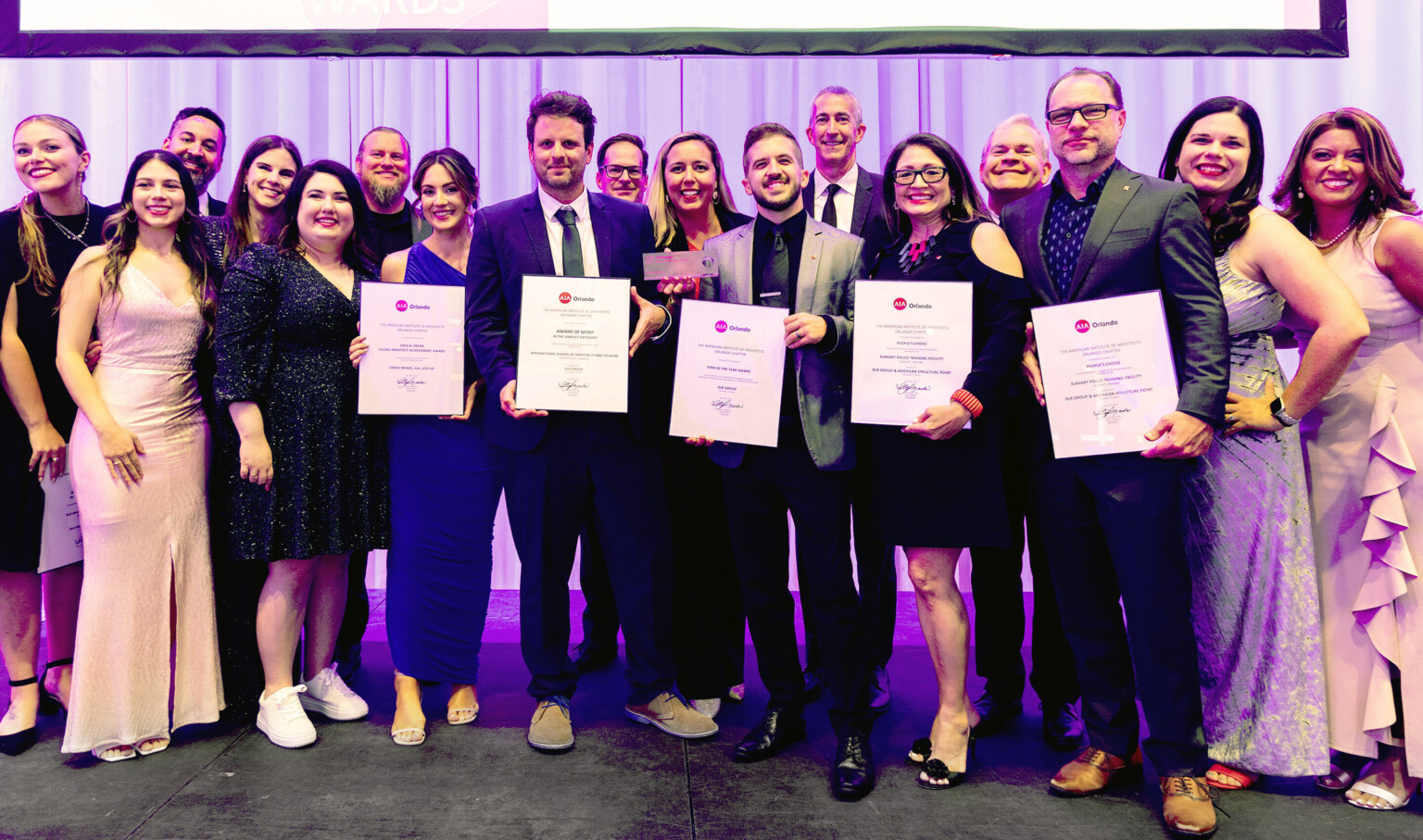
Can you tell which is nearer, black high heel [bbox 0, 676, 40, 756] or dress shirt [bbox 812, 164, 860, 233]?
black high heel [bbox 0, 676, 40, 756]

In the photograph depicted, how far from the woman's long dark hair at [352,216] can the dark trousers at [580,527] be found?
0.78m

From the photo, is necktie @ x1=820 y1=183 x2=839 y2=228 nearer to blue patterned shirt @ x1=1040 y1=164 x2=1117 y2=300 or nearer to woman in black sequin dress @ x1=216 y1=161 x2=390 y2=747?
blue patterned shirt @ x1=1040 y1=164 x2=1117 y2=300

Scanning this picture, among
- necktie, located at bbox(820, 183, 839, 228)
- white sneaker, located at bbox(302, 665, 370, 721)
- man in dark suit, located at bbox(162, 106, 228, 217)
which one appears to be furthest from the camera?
man in dark suit, located at bbox(162, 106, 228, 217)

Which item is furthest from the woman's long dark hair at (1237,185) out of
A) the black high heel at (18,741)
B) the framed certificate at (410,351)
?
the black high heel at (18,741)

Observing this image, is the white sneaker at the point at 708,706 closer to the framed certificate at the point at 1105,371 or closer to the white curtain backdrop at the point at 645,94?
the framed certificate at the point at 1105,371

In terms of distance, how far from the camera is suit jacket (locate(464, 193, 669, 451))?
7.06 ft

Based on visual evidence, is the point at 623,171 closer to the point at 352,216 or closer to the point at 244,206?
the point at 352,216

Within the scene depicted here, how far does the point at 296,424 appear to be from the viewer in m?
2.22

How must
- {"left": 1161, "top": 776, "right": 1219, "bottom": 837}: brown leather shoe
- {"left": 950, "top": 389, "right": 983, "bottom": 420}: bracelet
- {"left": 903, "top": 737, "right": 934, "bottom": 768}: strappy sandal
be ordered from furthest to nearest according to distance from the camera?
{"left": 903, "top": 737, "right": 934, "bottom": 768}: strappy sandal < {"left": 950, "top": 389, "right": 983, "bottom": 420}: bracelet < {"left": 1161, "top": 776, "right": 1219, "bottom": 837}: brown leather shoe

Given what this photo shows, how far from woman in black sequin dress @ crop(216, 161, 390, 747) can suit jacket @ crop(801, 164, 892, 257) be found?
1.39 m

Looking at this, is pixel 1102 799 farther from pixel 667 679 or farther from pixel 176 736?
pixel 176 736

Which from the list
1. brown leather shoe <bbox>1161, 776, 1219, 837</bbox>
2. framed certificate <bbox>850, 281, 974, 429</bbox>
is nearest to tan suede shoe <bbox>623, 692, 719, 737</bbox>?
framed certificate <bbox>850, 281, 974, 429</bbox>

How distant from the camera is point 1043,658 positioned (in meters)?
2.29

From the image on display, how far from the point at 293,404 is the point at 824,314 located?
1436 mm
